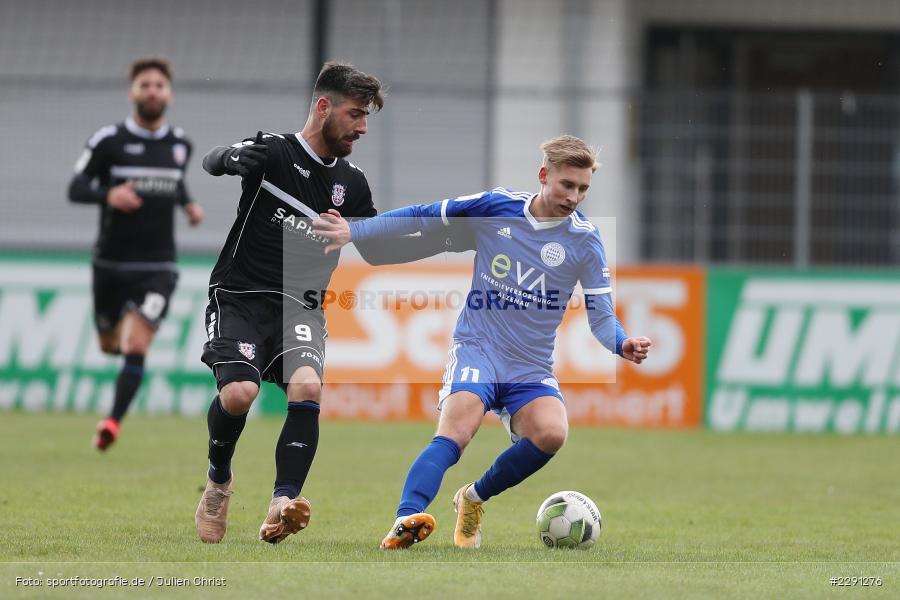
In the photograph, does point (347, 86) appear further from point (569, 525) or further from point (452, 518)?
point (452, 518)

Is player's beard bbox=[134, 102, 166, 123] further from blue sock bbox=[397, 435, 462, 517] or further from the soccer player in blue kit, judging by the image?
blue sock bbox=[397, 435, 462, 517]

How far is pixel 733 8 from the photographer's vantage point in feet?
63.4

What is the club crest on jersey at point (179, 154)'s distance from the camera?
10.5 m

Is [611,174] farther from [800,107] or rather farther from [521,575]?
[521,575]

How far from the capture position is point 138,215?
10461mm

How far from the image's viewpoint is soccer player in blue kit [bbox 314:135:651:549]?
6.15 m

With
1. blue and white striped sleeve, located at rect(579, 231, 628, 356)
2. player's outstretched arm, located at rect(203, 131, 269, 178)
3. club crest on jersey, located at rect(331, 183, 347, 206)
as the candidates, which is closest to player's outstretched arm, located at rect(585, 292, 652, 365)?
blue and white striped sleeve, located at rect(579, 231, 628, 356)

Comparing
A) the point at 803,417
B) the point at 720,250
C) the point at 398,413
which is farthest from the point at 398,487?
the point at 720,250

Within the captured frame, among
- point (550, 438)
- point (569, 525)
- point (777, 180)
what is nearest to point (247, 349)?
point (550, 438)

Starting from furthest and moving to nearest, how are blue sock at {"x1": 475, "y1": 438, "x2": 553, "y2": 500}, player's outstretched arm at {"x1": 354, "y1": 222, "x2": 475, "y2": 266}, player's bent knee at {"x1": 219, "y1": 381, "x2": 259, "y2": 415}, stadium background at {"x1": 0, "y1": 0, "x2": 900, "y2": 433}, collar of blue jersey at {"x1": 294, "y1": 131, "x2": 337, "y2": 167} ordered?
stadium background at {"x1": 0, "y1": 0, "x2": 900, "y2": 433}, player's outstretched arm at {"x1": 354, "y1": 222, "x2": 475, "y2": 266}, collar of blue jersey at {"x1": 294, "y1": 131, "x2": 337, "y2": 167}, blue sock at {"x1": 475, "y1": 438, "x2": 553, "y2": 500}, player's bent knee at {"x1": 219, "y1": 381, "x2": 259, "y2": 415}

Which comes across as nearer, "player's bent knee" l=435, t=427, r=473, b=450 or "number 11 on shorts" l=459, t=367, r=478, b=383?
"player's bent knee" l=435, t=427, r=473, b=450

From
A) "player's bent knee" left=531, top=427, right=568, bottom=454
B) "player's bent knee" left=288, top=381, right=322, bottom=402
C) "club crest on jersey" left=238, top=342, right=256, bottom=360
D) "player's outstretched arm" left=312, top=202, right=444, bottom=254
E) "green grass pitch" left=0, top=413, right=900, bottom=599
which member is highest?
"player's outstretched arm" left=312, top=202, right=444, bottom=254

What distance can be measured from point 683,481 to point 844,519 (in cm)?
193

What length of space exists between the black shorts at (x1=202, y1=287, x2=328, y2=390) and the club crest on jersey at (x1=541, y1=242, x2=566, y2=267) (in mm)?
1024
